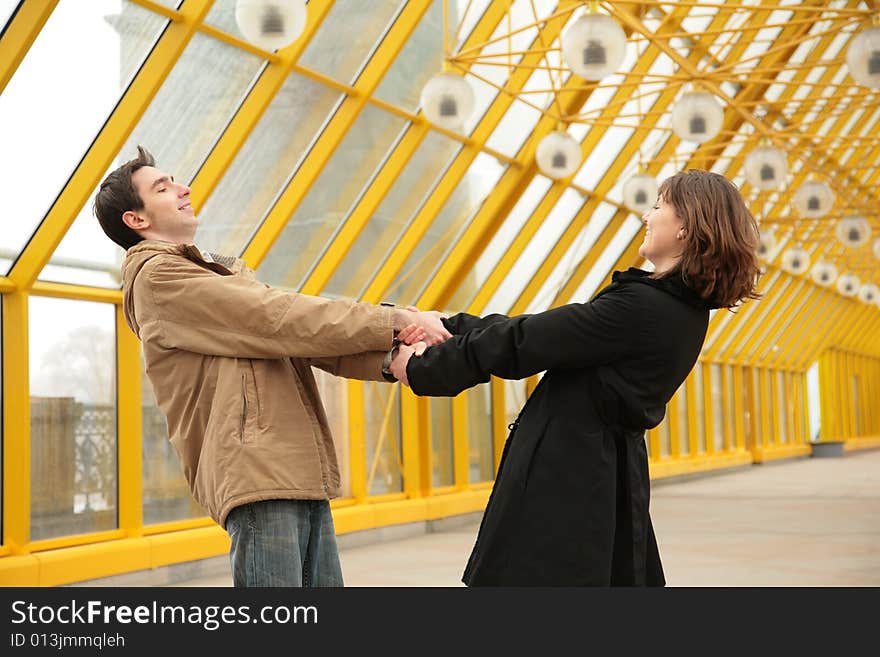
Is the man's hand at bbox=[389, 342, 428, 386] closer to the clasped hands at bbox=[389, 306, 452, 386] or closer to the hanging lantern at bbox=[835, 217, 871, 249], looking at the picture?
the clasped hands at bbox=[389, 306, 452, 386]

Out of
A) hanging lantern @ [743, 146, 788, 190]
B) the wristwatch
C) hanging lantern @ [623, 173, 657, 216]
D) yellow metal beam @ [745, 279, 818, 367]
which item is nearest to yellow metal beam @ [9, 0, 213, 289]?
hanging lantern @ [743, 146, 788, 190]

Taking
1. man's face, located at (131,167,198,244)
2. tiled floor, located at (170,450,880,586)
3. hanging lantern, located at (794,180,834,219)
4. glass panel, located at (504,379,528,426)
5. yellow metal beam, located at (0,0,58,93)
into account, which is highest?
yellow metal beam, located at (0,0,58,93)

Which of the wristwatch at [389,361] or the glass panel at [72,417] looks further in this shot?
the glass panel at [72,417]

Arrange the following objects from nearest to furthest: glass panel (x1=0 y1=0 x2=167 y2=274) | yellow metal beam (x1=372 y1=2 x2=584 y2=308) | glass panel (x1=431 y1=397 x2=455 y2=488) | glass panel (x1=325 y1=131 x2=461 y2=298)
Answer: glass panel (x1=0 y1=0 x2=167 y2=274) < glass panel (x1=325 y1=131 x2=461 y2=298) < yellow metal beam (x1=372 y1=2 x2=584 y2=308) < glass panel (x1=431 y1=397 x2=455 y2=488)

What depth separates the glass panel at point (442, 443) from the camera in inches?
512

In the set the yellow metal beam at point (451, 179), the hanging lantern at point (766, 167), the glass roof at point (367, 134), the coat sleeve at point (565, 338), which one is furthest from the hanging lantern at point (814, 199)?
the coat sleeve at point (565, 338)

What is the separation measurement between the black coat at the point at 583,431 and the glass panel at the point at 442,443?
1023cm

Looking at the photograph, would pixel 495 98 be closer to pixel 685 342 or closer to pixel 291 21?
pixel 291 21

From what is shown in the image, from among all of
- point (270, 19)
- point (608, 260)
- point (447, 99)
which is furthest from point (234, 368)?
point (608, 260)

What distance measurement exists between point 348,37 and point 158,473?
3658 mm

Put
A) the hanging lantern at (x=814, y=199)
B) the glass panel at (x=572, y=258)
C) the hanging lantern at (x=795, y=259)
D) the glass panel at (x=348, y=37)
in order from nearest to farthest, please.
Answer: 1. the glass panel at (x=348, y=37)
2. the hanging lantern at (x=814, y=199)
3. the hanging lantern at (x=795, y=259)
4. the glass panel at (x=572, y=258)

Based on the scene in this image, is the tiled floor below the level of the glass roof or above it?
below

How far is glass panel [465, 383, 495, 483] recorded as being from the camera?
13.9 m

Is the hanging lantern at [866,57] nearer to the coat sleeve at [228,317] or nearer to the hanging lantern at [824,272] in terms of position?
the coat sleeve at [228,317]
